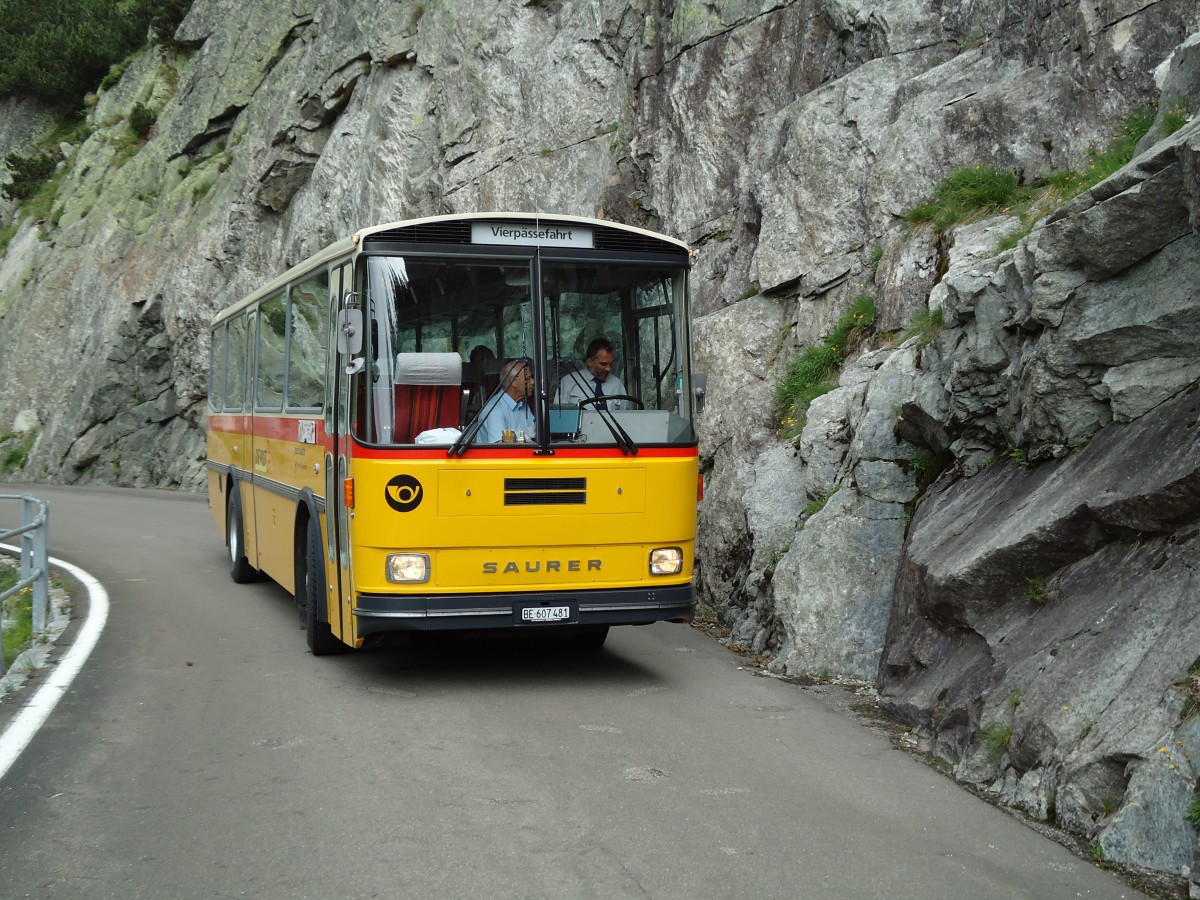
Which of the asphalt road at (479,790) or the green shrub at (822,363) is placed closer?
the asphalt road at (479,790)

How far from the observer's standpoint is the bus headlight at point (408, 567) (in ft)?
27.9

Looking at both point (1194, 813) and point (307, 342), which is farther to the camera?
point (307, 342)

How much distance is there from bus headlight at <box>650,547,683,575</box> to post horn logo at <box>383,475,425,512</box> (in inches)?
65.7

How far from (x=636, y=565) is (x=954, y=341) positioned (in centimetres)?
284

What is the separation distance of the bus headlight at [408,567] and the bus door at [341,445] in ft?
A: 1.69

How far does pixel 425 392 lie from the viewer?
8617mm

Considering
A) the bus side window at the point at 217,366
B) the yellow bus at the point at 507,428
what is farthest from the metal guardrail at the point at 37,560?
the bus side window at the point at 217,366

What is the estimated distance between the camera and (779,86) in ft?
54.9

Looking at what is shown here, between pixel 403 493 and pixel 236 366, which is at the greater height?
pixel 236 366

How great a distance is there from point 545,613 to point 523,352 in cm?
174

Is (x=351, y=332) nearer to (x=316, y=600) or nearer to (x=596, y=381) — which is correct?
(x=596, y=381)

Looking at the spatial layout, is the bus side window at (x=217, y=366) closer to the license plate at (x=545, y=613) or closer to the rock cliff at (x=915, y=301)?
the rock cliff at (x=915, y=301)

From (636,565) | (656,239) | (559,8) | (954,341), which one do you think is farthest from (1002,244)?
(559,8)

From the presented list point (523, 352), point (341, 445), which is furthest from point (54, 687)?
point (523, 352)
